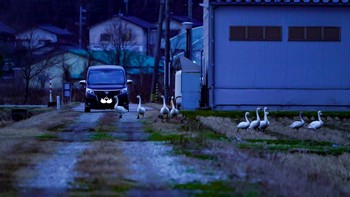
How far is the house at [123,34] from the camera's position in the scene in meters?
63.1

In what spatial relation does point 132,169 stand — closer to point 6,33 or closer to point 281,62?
point 281,62

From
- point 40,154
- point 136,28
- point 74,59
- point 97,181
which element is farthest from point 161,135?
point 136,28

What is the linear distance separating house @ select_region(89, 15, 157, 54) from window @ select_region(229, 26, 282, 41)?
28771 mm

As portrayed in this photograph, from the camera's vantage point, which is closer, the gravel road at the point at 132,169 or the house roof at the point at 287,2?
the gravel road at the point at 132,169

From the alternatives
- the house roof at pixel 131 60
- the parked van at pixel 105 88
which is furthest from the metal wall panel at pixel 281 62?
the house roof at pixel 131 60

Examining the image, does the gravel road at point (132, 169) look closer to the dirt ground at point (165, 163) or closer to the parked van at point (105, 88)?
the dirt ground at point (165, 163)

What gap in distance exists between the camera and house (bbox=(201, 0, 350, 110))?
102 feet

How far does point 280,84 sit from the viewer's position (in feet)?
102

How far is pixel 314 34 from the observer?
31438mm

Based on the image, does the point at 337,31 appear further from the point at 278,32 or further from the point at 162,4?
the point at 162,4

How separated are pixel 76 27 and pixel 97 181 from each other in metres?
73.4

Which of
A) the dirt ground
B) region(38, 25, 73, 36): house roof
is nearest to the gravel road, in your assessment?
the dirt ground

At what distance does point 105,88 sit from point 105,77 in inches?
27.6

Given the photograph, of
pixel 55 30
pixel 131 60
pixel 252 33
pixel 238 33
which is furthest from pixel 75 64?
pixel 252 33
